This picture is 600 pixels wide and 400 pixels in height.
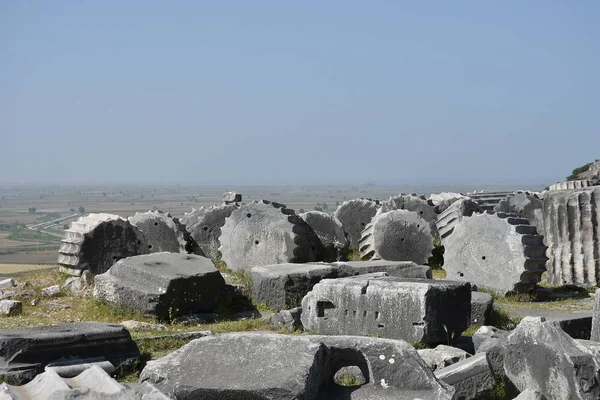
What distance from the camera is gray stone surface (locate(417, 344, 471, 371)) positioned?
7051mm

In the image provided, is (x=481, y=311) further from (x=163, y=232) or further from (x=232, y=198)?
(x=232, y=198)

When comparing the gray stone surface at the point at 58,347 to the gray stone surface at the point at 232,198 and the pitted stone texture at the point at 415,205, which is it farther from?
the pitted stone texture at the point at 415,205

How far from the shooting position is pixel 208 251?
48.1ft

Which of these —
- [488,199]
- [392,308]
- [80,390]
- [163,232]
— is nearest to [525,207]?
[488,199]

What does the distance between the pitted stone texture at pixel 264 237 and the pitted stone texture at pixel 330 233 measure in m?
1.00

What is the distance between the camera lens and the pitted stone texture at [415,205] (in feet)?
53.3

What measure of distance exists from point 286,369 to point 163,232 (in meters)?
9.04

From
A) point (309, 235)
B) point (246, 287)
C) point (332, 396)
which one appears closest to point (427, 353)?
point (332, 396)

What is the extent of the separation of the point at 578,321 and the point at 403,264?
273cm

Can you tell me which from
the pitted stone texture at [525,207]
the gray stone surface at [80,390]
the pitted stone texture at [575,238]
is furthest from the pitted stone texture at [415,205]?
the gray stone surface at [80,390]

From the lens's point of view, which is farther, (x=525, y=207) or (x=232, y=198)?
(x=525, y=207)

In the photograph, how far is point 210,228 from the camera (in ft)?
48.7

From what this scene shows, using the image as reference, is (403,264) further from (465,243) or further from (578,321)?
(578,321)

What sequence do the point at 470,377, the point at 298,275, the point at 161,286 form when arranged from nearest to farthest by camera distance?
1. the point at 470,377
2. the point at 161,286
3. the point at 298,275
